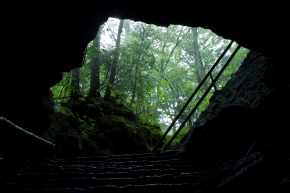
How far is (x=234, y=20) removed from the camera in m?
→ 5.06

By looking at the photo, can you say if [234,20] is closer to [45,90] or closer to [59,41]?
[59,41]

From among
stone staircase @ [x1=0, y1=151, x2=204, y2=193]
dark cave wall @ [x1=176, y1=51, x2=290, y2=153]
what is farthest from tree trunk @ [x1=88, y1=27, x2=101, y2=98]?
stone staircase @ [x1=0, y1=151, x2=204, y2=193]

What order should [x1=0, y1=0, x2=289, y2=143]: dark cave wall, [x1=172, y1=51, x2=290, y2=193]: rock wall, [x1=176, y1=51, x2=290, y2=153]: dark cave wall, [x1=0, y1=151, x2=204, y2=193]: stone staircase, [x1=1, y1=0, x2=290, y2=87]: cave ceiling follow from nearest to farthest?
1. [x1=172, y1=51, x2=290, y2=193]: rock wall
2. [x1=0, y1=151, x2=204, y2=193]: stone staircase
3. [x1=1, y1=0, x2=290, y2=87]: cave ceiling
4. [x1=0, y1=0, x2=289, y2=143]: dark cave wall
5. [x1=176, y1=51, x2=290, y2=153]: dark cave wall

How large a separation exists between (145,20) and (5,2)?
3.26 m

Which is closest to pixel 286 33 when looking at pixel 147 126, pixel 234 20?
pixel 234 20

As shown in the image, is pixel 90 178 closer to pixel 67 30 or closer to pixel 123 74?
pixel 67 30

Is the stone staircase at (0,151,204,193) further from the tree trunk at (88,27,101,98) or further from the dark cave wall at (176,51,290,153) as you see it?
the tree trunk at (88,27,101,98)

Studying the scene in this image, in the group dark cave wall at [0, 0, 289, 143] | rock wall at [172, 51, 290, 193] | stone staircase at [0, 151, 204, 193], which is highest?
dark cave wall at [0, 0, 289, 143]

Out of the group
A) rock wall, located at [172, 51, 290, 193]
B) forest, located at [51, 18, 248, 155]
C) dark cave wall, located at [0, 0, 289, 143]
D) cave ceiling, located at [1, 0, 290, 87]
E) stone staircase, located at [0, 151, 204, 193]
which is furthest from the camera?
forest, located at [51, 18, 248, 155]

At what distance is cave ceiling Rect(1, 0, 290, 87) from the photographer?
476cm

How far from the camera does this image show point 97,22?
643 centimetres

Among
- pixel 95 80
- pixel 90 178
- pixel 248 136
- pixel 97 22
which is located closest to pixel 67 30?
pixel 97 22

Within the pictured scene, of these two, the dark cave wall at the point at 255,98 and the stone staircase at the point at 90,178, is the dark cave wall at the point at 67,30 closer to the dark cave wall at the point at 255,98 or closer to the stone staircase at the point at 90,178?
the dark cave wall at the point at 255,98

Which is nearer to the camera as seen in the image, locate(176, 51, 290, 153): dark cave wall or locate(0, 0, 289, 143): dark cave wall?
locate(0, 0, 289, 143): dark cave wall
